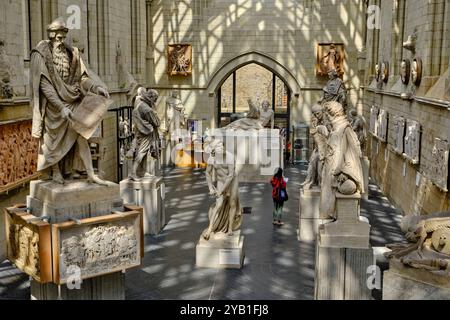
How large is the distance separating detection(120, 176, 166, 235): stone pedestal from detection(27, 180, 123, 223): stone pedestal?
205 inches

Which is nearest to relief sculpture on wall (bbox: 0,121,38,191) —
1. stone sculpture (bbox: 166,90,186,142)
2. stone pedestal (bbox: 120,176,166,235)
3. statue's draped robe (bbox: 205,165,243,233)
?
stone pedestal (bbox: 120,176,166,235)

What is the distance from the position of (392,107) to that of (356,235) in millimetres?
9063

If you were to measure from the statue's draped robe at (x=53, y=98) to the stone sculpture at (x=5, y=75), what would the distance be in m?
3.84

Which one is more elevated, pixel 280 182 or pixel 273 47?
pixel 273 47

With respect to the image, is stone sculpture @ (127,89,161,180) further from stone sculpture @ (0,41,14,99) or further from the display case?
the display case

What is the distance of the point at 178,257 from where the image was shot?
996 centimetres

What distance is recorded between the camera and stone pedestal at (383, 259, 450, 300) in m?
5.05

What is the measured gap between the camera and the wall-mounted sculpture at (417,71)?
12.2 metres

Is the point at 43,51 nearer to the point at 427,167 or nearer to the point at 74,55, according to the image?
the point at 74,55

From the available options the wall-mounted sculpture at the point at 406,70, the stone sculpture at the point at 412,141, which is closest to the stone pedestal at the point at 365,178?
the stone sculpture at the point at 412,141

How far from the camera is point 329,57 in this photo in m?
21.7

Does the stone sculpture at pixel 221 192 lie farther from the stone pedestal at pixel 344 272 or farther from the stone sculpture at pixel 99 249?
the stone sculpture at pixel 99 249

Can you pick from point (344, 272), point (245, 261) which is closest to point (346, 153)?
point (344, 272)

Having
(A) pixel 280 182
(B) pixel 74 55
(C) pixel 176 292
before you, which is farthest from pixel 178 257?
(B) pixel 74 55
